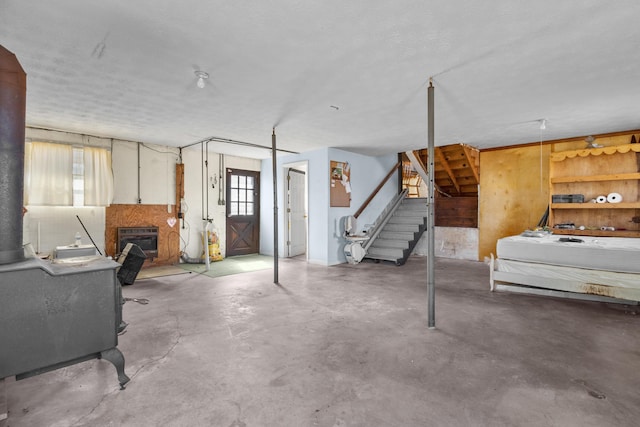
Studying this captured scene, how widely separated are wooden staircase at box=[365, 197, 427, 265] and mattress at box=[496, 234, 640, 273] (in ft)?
8.38

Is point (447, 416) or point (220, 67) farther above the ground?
point (220, 67)

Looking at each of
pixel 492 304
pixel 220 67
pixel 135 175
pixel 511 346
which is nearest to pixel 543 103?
pixel 492 304

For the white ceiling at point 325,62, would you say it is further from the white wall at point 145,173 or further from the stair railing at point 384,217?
the stair railing at point 384,217

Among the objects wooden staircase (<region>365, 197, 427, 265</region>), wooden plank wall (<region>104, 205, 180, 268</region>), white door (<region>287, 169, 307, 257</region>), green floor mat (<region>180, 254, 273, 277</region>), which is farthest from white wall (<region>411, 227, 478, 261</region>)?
wooden plank wall (<region>104, 205, 180, 268</region>)

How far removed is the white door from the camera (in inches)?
313

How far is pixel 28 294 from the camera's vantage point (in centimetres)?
192

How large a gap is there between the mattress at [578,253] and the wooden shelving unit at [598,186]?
132 centimetres

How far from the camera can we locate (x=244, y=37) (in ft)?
8.15

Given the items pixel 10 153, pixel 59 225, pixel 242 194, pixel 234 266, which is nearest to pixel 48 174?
pixel 59 225

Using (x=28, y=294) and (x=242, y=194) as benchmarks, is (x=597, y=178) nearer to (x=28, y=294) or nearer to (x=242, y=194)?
(x=242, y=194)

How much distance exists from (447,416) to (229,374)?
156 centimetres

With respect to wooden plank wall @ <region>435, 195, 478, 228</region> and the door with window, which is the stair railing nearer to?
wooden plank wall @ <region>435, 195, 478, 228</region>

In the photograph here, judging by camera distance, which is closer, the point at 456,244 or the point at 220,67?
the point at 220,67

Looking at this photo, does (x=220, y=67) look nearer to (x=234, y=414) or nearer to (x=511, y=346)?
(x=234, y=414)
